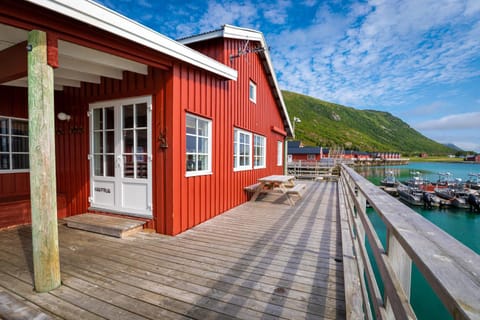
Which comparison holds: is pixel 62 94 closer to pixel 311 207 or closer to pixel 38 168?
pixel 38 168

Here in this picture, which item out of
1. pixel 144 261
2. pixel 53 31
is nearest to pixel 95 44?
pixel 53 31

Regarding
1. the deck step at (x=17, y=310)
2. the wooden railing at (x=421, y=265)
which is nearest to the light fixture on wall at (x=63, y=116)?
the deck step at (x=17, y=310)

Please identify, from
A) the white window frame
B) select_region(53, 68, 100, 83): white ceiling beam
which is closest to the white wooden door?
select_region(53, 68, 100, 83): white ceiling beam

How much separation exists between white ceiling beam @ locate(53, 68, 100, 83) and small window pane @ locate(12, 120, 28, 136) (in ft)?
4.91

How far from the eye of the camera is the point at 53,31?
7.06ft

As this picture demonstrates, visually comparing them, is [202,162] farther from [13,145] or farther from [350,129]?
[350,129]

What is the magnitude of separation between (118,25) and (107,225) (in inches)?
113

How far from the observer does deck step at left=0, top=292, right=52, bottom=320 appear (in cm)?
176

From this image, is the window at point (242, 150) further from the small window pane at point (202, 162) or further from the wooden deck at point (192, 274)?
the wooden deck at point (192, 274)

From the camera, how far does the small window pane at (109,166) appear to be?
4073 millimetres

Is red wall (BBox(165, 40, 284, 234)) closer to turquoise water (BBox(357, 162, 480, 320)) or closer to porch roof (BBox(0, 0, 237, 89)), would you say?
porch roof (BBox(0, 0, 237, 89))

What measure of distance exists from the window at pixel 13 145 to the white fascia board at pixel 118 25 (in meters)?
3.45

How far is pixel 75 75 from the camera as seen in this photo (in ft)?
12.3

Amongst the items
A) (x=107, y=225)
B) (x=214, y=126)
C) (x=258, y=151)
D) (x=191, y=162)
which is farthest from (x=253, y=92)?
(x=107, y=225)
